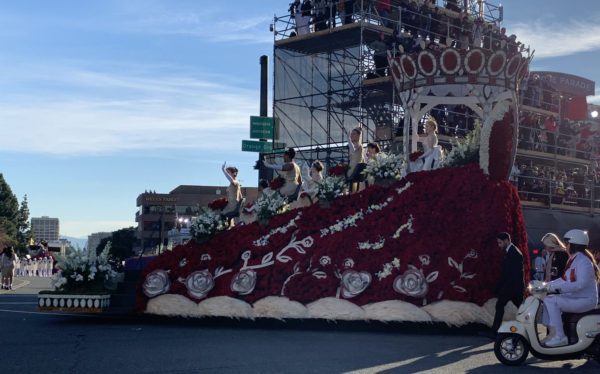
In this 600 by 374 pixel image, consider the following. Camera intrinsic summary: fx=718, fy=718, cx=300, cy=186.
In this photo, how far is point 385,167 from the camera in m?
13.6

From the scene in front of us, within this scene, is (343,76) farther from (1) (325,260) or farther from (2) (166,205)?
(2) (166,205)

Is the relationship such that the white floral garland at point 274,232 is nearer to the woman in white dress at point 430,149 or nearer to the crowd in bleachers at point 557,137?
the woman in white dress at point 430,149

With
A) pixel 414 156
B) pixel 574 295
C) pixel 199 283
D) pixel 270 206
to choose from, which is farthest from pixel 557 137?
pixel 574 295

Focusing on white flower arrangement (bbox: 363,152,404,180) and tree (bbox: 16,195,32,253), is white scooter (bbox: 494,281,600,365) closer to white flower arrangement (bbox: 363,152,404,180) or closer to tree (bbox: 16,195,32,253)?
white flower arrangement (bbox: 363,152,404,180)

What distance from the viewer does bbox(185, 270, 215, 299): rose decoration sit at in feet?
44.0

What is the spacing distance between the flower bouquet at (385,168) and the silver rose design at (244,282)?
293 centimetres

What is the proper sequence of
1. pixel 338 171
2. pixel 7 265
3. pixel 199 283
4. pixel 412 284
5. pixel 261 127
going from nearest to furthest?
pixel 412 284 < pixel 199 283 < pixel 338 171 < pixel 7 265 < pixel 261 127

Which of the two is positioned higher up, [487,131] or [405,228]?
[487,131]

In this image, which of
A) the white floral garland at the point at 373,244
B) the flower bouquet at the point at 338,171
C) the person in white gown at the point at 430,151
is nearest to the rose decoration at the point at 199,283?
the white floral garland at the point at 373,244

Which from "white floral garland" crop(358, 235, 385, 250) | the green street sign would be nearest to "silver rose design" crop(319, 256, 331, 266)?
Result: "white floral garland" crop(358, 235, 385, 250)

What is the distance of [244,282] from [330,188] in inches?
94.9

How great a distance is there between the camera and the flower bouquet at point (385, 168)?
13.5 m

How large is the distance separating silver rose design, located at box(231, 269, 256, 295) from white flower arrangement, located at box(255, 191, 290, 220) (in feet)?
4.08

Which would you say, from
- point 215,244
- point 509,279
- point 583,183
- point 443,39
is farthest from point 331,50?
point 509,279
